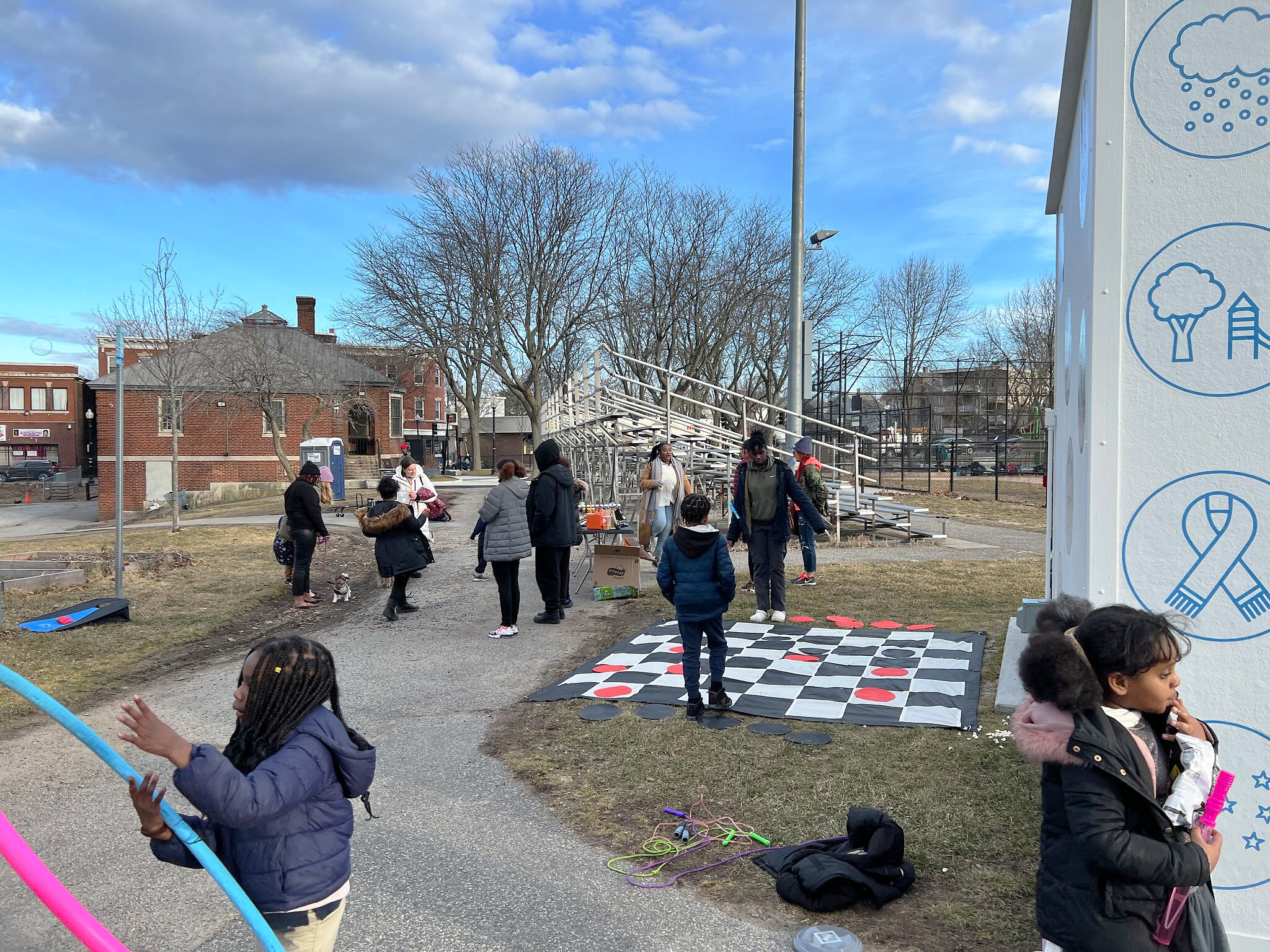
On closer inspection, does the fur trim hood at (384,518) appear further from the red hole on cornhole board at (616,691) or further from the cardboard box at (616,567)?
the red hole on cornhole board at (616,691)

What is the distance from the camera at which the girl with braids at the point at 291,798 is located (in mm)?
2293

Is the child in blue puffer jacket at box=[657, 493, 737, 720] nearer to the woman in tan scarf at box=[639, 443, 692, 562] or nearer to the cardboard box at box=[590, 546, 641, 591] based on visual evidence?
the cardboard box at box=[590, 546, 641, 591]

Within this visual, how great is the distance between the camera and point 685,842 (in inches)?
169

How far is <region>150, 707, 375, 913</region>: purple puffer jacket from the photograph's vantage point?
2.21 m

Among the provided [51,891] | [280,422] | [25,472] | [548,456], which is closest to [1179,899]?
[51,891]

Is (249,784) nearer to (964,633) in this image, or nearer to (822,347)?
(964,633)

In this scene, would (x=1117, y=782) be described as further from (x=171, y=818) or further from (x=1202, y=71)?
(x=1202, y=71)

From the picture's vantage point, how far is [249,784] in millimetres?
2193

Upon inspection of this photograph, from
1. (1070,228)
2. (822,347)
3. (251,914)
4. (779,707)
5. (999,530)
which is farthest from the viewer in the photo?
(822,347)

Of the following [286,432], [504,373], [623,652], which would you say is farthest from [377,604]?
[286,432]

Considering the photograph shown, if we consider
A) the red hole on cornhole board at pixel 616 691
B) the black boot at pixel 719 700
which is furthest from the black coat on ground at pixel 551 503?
the black boot at pixel 719 700

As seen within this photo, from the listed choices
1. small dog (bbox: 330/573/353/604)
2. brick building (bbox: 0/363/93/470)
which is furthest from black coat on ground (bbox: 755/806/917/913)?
brick building (bbox: 0/363/93/470)

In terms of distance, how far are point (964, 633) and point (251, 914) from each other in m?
7.44

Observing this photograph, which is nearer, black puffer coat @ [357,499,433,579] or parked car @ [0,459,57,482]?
black puffer coat @ [357,499,433,579]
